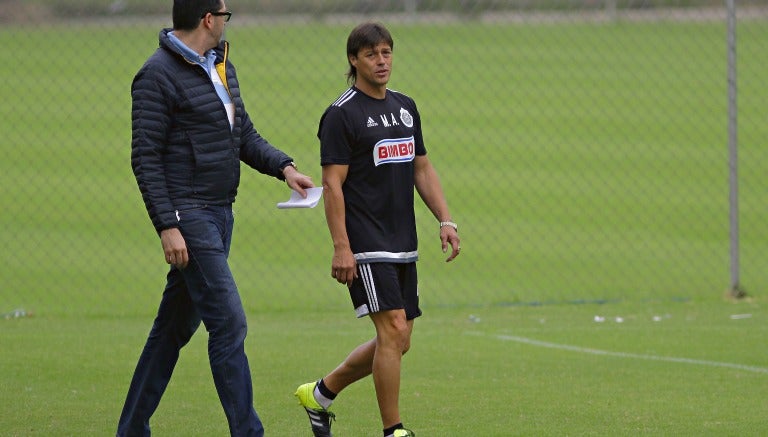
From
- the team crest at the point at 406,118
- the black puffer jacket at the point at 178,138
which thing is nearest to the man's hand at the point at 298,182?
the black puffer jacket at the point at 178,138

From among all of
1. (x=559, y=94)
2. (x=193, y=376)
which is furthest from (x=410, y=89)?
(x=193, y=376)

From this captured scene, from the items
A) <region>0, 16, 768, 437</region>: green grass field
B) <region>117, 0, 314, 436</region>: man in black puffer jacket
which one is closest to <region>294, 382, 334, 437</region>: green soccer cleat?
<region>0, 16, 768, 437</region>: green grass field

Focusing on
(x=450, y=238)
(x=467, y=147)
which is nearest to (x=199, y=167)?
(x=450, y=238)

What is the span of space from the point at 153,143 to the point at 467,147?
15308mm

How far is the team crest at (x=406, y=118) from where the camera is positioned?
6688 millimetres

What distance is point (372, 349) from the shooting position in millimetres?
6812

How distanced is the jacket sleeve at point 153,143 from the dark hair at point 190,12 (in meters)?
0.30

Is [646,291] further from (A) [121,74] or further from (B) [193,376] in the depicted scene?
Result: (A) [121,74]

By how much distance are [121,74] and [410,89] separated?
507 cm

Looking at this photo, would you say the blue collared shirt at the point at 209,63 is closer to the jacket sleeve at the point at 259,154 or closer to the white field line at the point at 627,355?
the jacket sleeve at the point at 259,154

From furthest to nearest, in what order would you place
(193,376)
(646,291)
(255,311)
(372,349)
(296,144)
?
1. (296,144)
2. (646,291)
3. (255,311)
4. (193,376)
5. (372,349)

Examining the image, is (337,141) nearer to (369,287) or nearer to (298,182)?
(298,182)

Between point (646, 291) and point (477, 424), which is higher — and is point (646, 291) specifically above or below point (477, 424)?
below

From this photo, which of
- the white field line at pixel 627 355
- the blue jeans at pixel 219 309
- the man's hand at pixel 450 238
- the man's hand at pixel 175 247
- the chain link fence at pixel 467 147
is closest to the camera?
the man's hand at pixel 175 247
